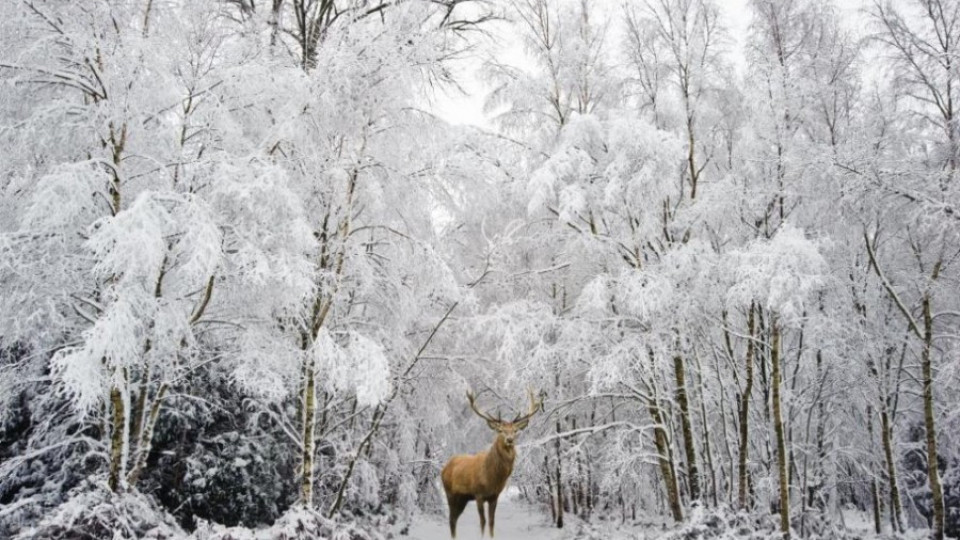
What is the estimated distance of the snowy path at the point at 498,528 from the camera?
11117mm

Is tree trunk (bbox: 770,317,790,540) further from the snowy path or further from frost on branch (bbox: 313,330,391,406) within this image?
frost on branch (bbox: 313,330,391,406)

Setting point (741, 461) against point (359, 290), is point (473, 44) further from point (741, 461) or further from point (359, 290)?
point (741, 461)

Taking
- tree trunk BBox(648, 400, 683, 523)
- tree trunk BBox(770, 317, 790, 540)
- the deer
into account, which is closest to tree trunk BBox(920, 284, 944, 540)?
tree trunk BBox(770, 317, 790, 540)

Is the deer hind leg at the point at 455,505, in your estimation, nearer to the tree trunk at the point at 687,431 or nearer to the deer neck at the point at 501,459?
the deer neck at the point at 501,459

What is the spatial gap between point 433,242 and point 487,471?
3392 mm

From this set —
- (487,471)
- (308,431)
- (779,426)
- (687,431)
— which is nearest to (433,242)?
(308,431)

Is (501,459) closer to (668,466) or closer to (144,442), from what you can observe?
(668,466)

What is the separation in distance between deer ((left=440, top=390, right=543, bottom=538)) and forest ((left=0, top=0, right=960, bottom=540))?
0.11 meters

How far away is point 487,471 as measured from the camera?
872 centimetres

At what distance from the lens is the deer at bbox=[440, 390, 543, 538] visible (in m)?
8.42

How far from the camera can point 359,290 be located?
7.57 metres

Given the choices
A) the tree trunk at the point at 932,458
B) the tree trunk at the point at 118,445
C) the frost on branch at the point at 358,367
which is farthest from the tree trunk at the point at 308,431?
the tree trunk at the point at 932,458

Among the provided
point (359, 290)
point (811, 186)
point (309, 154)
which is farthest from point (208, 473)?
point (811, 186)

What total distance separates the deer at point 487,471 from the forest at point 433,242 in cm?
11
